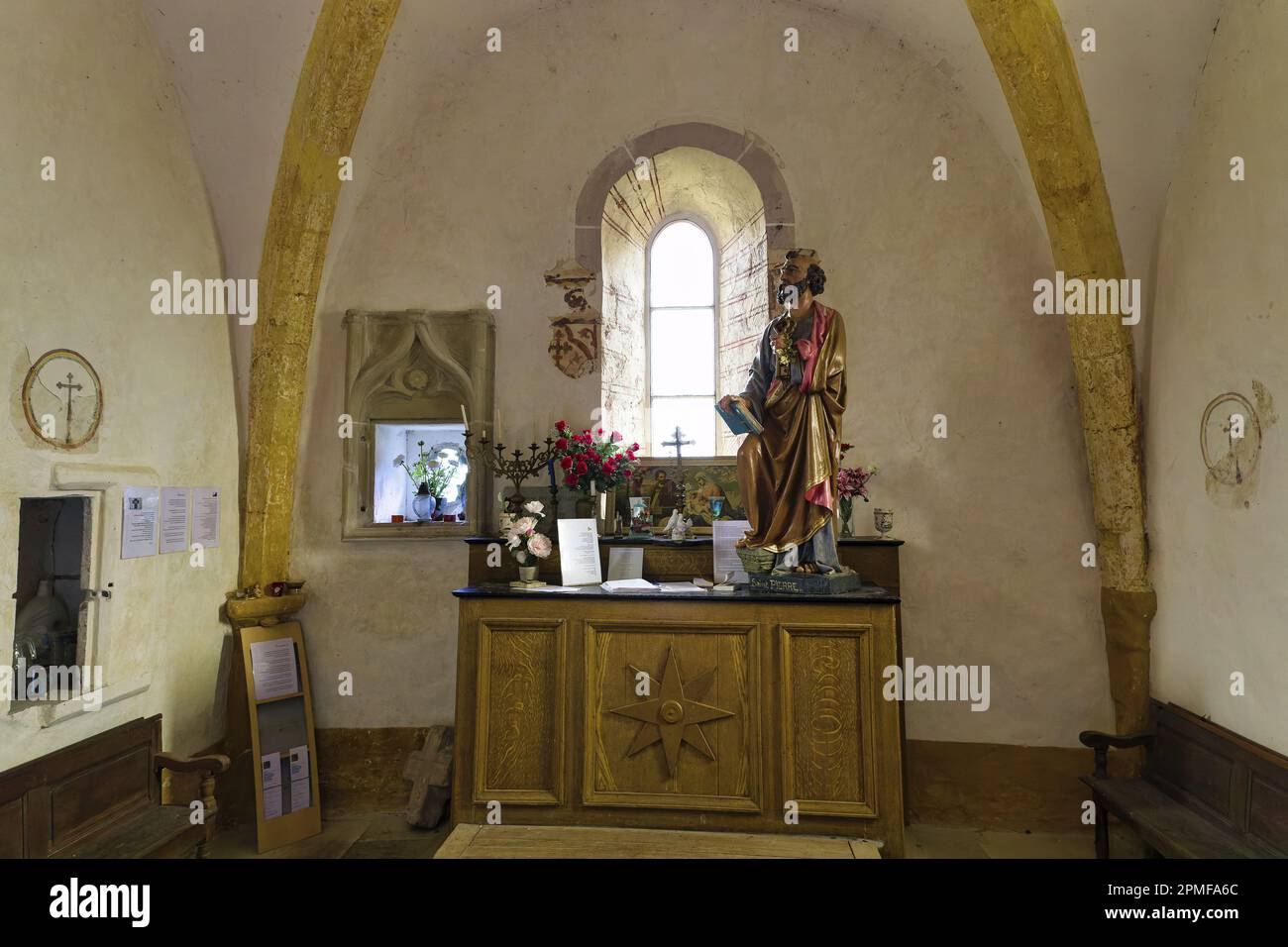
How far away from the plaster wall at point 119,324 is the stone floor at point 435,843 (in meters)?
0.73

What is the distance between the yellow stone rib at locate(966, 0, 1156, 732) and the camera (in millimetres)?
4328

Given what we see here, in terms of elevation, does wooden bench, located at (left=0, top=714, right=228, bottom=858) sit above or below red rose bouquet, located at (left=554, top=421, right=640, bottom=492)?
below

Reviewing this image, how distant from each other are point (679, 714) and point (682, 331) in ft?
11.0

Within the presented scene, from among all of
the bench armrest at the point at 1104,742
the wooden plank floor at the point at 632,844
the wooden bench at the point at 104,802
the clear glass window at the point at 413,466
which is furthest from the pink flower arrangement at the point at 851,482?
the wooden bench at the point at 104,802

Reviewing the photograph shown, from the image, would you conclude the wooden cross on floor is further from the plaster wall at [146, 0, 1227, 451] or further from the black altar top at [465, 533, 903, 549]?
the plaster wall at [146, 0, 1227, 451]

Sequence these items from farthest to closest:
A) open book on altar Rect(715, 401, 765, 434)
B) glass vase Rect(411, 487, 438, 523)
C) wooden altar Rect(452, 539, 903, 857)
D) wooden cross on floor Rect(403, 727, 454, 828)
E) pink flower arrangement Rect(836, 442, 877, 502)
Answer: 1. glass vase Rect(411, 487, 438, 523)
2. wooden cross on floor Rect(403, 727, 454, 828)
3. pink flower arrangement Rect(836, 442, 877, 502)
4. open book on altar Rect(715, 401, 765, 434)
5. wooden altar Rect(452, 539, 903, 857)

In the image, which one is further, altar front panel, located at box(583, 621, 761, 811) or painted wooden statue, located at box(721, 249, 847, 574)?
painted wooden statue, located at box(721, 249, 847, 574)

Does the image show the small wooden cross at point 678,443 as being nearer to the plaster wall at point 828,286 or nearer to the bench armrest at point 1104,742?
the plaster wall at point 828,286

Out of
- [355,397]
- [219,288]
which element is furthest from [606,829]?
[219,288]

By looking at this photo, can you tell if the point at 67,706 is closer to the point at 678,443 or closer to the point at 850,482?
the point at 678,443

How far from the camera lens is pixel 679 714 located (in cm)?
379

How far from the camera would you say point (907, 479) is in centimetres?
518

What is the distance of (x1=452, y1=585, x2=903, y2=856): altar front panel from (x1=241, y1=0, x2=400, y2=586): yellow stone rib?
2.05 metres

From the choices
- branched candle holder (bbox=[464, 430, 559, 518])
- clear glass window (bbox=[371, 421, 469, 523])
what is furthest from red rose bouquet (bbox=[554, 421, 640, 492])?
clear glass window (bbox=[371, 421, 469, 523])
